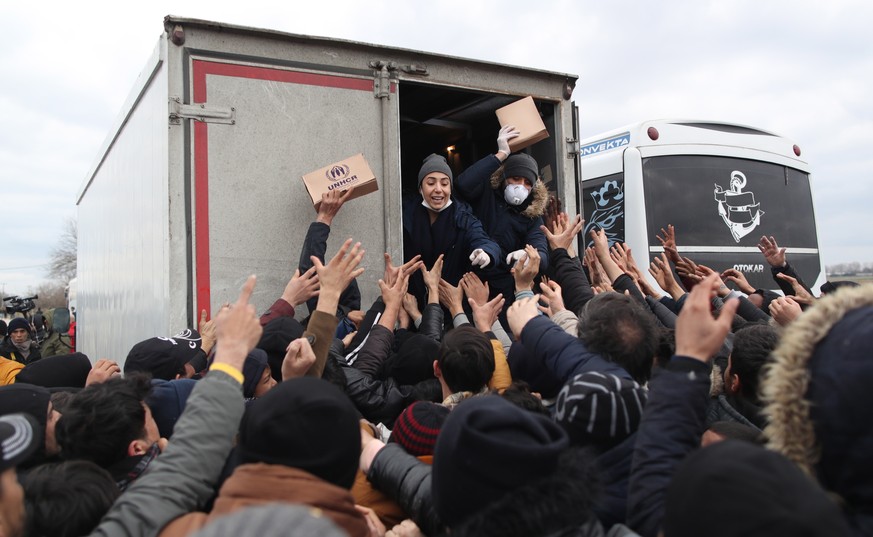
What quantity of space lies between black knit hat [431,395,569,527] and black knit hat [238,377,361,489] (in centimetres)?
25

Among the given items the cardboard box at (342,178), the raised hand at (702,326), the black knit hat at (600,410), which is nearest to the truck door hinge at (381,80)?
the cardboard box at (342,178)

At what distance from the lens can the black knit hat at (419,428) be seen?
221 centimetres

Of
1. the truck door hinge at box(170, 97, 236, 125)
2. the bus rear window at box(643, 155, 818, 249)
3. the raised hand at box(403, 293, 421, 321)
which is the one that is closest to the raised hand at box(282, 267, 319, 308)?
the truck door hinge at box(170, 97, 236, 125)

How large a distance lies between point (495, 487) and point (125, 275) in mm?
4886

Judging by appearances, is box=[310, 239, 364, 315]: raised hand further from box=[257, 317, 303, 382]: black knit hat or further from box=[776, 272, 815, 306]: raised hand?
box=[776, 272, 815, 306]: raised hand

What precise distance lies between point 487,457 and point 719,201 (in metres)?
6.26

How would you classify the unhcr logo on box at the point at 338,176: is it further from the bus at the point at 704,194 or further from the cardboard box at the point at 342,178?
the bus at the point at 704,194

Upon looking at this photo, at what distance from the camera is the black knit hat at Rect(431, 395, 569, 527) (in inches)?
56.4

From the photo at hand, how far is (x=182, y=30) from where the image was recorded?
3617mm

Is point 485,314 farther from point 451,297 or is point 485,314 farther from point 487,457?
point 487,457

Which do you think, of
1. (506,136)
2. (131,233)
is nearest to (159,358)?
(131,233)

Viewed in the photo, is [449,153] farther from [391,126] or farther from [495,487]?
[495,487]

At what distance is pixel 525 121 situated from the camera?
4680 millimetres

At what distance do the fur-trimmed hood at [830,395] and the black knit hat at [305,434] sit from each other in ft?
3.25
